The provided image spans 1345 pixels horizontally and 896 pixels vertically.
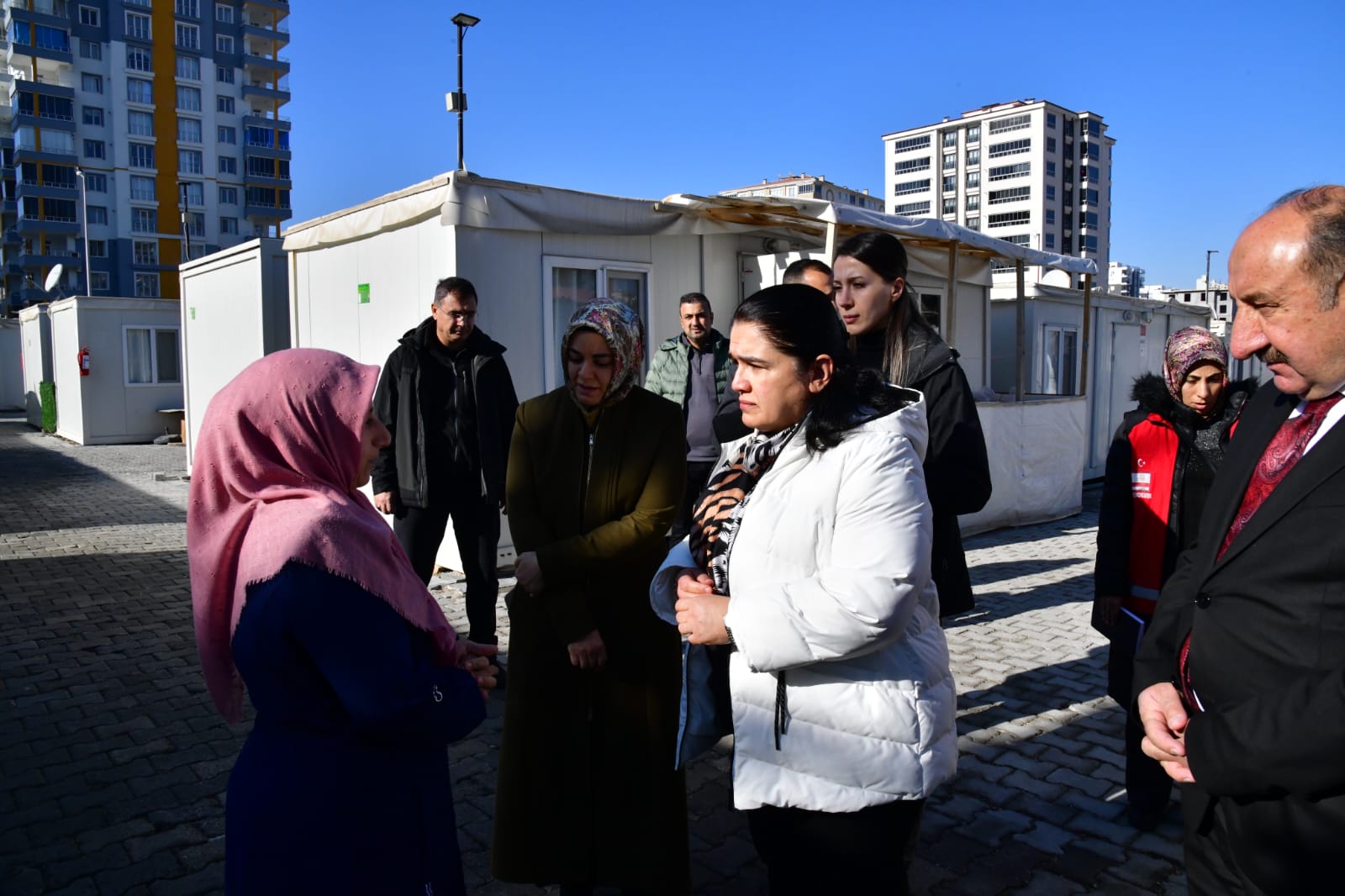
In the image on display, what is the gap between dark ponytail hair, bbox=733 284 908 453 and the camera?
6.73 ft

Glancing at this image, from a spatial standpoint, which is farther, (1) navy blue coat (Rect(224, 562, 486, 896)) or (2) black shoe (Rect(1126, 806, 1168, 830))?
(2) black shoe (Rect(1126, 806, 1168, 830))

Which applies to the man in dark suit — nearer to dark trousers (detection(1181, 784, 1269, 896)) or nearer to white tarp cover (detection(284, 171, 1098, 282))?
dark trousers (detection(1181, 784, 1269, 896))

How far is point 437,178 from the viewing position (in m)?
7.33

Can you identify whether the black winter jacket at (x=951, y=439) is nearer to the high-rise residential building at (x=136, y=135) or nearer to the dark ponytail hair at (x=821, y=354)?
the dark ponytail hair at (x=821, y=354)

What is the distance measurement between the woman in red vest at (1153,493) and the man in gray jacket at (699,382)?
315 cm

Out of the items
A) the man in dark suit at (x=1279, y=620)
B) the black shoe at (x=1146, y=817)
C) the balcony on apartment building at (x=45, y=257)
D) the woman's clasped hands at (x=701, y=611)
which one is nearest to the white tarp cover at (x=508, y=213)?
the woman's clasped hands at (x=701, y=611)

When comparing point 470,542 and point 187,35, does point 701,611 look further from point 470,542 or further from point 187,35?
point 187,35

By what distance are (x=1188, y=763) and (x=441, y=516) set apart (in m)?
4.31

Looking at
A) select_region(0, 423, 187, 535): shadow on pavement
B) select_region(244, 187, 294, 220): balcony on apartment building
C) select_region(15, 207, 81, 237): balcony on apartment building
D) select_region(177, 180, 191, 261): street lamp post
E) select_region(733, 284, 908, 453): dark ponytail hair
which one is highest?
select_region(244, 187, 294, 220): balcony on apartment building

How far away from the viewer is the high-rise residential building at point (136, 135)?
79.9 meters

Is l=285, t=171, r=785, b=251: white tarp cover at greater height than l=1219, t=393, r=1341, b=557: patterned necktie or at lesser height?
greater

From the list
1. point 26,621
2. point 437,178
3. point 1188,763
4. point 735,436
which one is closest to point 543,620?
point 735,436

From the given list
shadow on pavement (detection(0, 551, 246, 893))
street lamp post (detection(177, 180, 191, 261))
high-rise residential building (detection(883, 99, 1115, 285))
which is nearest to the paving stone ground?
shadow on pavement (detection(0, 551, 246, 893))

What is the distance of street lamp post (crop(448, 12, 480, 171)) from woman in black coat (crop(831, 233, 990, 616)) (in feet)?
37.4
